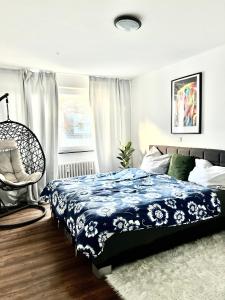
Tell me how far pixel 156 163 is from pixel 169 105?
3.72 ft

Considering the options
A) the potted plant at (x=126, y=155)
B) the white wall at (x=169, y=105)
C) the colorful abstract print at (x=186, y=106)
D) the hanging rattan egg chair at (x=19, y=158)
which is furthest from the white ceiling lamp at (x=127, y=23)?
the potted plant at (x=126, y=155)

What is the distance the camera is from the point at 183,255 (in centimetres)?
235

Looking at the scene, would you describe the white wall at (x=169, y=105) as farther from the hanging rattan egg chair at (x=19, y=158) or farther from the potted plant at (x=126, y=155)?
the hanging rattan egg chair at (x=19, y=158)

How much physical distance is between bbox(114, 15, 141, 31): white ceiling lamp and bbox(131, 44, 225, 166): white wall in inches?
59.5

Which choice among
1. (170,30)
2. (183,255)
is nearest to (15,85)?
(170,30)

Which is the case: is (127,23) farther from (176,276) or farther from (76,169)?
(76,169)

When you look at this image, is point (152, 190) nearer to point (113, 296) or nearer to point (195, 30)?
point (113, 296)

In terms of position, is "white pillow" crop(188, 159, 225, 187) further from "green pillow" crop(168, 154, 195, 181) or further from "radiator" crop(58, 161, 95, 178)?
"radiator" crop(58, 161, 95, 178)

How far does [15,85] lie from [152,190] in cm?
316

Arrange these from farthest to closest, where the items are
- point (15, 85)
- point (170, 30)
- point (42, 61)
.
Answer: point (15, 85) → point (42, 61) → point (170, 30)

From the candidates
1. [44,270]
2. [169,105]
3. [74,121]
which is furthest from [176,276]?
[74,121]

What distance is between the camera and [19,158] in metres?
3.93

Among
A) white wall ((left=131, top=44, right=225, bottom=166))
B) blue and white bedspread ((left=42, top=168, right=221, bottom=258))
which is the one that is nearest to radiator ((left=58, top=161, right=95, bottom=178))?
white wall ((left=131, top=44, right=225, bottom=166))

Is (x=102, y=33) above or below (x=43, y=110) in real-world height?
above
